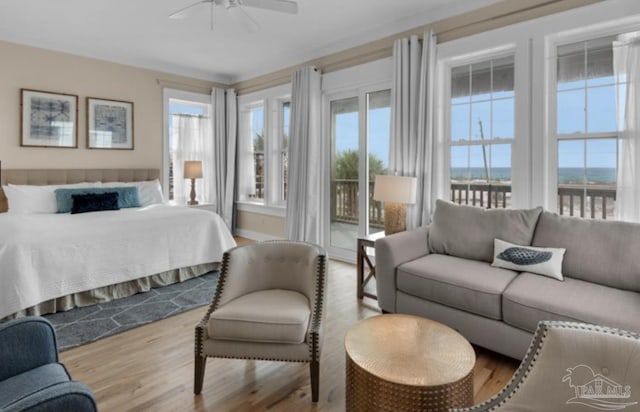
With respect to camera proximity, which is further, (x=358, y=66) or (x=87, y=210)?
(x=358, y=66)

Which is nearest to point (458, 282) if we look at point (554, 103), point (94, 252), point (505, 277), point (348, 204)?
point (505, 277)

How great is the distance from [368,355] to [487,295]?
3.62ft

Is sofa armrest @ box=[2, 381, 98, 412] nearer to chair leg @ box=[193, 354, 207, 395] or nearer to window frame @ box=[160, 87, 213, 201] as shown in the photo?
chair leg @ box=[193, 354, 207, 395]

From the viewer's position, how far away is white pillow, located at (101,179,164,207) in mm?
4918

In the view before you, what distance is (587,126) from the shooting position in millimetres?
2965

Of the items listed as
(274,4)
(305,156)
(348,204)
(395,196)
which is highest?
(274,4)

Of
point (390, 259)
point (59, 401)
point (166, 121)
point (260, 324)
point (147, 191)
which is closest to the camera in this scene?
point (59, 401)

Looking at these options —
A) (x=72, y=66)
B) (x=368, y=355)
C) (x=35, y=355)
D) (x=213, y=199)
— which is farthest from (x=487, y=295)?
(x=72, y=66)

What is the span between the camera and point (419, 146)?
12.2 feet

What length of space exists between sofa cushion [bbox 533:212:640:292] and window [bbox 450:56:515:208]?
818mm

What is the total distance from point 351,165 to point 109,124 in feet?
11.4

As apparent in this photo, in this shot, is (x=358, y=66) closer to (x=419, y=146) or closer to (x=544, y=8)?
(x=419, y=146)

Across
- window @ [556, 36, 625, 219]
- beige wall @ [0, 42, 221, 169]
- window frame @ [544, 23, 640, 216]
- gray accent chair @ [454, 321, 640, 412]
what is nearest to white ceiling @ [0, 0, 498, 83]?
beige wall @ [0, 42, 221, 169]

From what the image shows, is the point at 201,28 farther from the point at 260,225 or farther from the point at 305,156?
the point at 260,225
